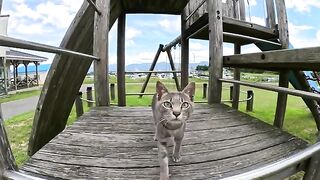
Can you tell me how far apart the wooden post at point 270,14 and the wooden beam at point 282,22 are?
0.34m

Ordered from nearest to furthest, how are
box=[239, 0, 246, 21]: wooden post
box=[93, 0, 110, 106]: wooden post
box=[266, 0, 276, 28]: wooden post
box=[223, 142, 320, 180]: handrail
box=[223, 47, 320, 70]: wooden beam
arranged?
box=[223, 142, 320, 180]: handrail
box=[223, 47, 320, 70]: wooden beam
box=[93, 0, 110, 106]: wooden post
box=[266, 0, 276, 28]: wooden post
box=[239, 0, 246, 21]: wooden post

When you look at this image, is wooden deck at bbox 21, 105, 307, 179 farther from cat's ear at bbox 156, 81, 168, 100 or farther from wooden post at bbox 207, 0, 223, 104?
wooden post at bbox 207, 0, 223, 104

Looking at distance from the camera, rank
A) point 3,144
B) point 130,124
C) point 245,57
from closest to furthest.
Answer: point 3,144
point 130,124
point 245,57

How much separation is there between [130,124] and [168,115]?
1.00m

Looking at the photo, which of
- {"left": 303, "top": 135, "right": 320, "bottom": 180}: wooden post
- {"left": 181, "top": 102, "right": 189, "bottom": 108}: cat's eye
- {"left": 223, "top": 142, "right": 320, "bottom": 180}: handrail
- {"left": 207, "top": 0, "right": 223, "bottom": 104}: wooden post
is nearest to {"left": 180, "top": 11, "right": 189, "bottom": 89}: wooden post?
{"left": 207, "top": 0, "right": 223, "bottom": 104}: wooden post

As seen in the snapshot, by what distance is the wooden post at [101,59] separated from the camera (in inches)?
125

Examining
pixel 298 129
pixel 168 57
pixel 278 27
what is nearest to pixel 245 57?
pixel 278 27

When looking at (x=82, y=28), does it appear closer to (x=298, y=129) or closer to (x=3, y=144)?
(x=3, y=144)

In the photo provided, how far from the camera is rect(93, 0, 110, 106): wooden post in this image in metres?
3.18

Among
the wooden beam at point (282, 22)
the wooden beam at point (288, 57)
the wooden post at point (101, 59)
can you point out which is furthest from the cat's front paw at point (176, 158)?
the wooden beam at point (282, 22)

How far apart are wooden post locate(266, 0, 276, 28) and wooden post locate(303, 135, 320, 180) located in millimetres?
4207

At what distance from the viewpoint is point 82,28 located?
4.39 metres

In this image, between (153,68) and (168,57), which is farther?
(153,68)

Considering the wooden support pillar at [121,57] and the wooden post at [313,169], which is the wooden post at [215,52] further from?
→ the wooden support pillar at [121,57]
